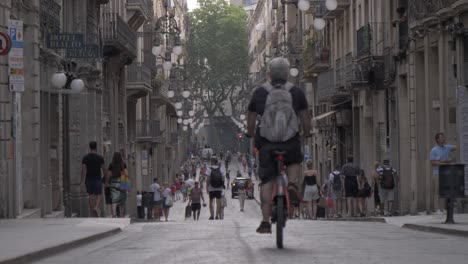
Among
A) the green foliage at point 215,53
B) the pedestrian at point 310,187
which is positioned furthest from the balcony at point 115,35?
the green foliage at point 215,53

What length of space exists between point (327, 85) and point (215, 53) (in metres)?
92.7

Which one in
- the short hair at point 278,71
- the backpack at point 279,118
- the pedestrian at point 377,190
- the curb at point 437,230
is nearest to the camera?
the backpack at point 279,118

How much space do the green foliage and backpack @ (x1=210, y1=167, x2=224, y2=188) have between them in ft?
359

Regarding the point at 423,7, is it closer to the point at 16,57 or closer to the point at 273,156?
the point at 16,57

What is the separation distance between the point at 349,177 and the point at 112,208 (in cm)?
760

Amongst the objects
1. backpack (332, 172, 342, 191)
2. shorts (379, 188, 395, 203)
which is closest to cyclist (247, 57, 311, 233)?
shorts (379, 188, 395, 203)

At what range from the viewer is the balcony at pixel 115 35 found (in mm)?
45094

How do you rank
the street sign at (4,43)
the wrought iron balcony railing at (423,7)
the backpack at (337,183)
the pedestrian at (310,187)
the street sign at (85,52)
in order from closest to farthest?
the street sign at (4,43), the wrought iron balcony railing at (423,7), the street sign at (85,52), the pedestrian at (310,187), the backpack at (337,183)

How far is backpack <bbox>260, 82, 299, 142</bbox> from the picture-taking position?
13.4 metres

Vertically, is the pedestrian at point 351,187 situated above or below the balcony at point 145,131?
below

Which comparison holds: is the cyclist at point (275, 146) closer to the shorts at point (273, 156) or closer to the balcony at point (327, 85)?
the shorts at point (273, 156)

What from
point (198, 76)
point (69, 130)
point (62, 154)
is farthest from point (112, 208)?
point (198, 76)

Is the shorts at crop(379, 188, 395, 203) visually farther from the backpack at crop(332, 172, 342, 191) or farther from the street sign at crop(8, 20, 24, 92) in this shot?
the street sign at crop(8, 20, 24, 92)

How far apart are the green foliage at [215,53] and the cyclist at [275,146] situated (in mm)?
130170
